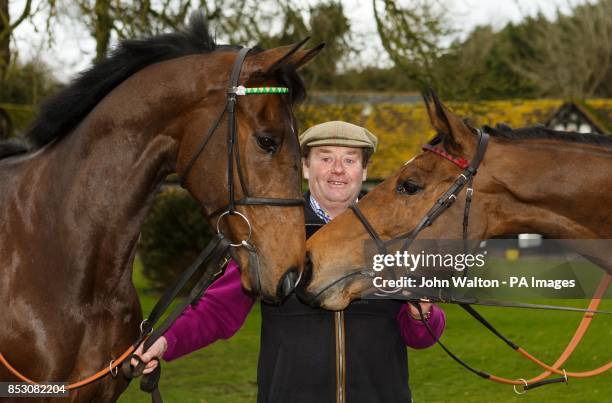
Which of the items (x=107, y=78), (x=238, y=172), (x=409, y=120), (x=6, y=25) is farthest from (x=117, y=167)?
(x=409, y=120)

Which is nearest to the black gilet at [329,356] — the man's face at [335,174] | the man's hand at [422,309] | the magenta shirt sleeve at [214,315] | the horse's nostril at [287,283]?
the man's hand at [422,309]

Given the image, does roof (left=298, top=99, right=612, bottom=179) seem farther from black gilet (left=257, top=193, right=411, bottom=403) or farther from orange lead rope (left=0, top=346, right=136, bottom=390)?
orange lead rope (left=0, top=346, right=136, bottom=390)

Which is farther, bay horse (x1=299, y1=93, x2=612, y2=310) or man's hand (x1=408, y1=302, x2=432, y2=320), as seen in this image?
man's hand (x1=408, y1=302, x2=432, y2=320)

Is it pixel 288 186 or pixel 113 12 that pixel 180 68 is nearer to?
pixel 288 186

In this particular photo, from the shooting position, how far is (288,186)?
315 cm

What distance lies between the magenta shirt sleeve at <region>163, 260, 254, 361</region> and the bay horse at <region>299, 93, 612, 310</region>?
518mm

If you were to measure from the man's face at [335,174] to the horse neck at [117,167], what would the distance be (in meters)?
0.82

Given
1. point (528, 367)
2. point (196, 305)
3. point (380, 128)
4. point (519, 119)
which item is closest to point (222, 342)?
point (528, 367)

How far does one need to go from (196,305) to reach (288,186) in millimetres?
839

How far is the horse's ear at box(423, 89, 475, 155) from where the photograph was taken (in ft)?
10.5

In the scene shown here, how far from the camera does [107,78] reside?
3379mm

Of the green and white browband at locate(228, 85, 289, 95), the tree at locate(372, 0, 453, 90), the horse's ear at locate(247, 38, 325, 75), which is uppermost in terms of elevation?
the tree at locate(372, 0, 453, 90)

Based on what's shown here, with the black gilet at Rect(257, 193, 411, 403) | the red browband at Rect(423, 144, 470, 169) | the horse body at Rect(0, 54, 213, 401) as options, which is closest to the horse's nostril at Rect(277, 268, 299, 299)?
the black gilet at Rect(257, 193, 411, 403)

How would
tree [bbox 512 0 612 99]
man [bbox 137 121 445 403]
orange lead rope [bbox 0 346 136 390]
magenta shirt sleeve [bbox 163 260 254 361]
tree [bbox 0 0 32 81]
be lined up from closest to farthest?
orange lead rope [bbox 0 346 136 390] < man [bbox 137 121 445 403] < magenta shirt sleeve [bbox 163 260 254 361] < tree [bbox 0 0 32 81] < tree [bbox 512 0 612 99]
